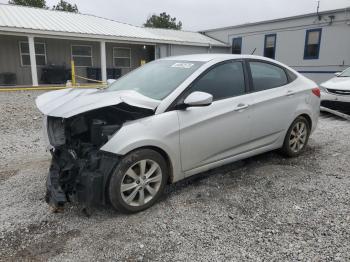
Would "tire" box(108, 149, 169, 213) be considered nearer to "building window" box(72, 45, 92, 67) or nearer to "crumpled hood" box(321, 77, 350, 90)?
"crumpled hood" box(321, 77, 350, 90)

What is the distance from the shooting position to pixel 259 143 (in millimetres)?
4184

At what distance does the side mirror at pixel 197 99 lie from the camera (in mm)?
3195

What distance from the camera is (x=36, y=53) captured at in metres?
16.4

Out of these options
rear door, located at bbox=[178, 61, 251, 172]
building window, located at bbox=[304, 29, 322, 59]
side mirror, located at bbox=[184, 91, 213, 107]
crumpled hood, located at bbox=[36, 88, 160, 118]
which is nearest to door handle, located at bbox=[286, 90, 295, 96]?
rear door, located at bbox=[178, 61, 251, 172]

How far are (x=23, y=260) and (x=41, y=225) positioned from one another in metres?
0.51

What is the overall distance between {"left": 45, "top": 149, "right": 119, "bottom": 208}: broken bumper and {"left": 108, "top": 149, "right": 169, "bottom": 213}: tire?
9 centimetres

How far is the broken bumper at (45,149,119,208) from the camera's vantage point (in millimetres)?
2881

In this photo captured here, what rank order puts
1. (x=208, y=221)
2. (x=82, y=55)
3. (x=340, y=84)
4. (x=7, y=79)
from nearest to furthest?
(x=208, y=221), (x=340, y=84), (x=7, y=79), (x=82, y=55)

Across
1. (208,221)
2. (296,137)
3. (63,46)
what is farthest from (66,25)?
(208,221)

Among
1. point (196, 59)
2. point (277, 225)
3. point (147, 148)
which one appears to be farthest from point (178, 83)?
point (277, 225)

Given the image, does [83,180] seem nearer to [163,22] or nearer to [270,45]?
[270,45]

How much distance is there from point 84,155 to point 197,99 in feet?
4.40

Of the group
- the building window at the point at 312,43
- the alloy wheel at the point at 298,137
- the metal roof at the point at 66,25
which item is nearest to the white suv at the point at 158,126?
the alloy wheel at the point at 298,137

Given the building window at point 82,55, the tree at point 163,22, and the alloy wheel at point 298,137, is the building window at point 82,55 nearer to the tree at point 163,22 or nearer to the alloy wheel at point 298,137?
the alloy wheel at point 298,137
